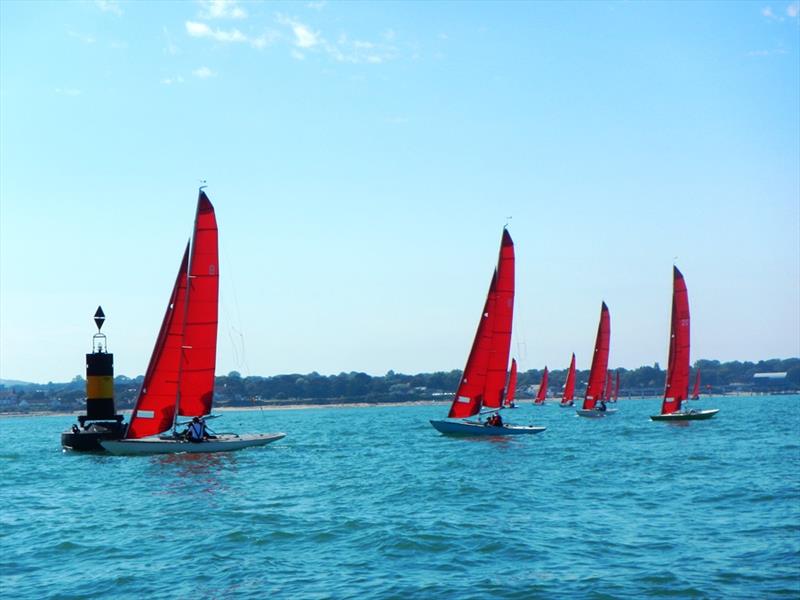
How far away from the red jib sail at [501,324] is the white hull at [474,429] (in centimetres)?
205

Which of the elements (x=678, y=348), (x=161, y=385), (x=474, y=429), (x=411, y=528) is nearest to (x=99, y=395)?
(x=161, y=385)

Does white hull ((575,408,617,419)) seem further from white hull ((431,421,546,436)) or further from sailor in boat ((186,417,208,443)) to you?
sailor in boat ((186,417,208,443))

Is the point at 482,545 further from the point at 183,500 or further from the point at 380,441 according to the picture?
the point at 380,441

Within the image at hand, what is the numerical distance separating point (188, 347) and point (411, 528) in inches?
978

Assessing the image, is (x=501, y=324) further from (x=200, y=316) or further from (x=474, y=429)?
(x=200, y=316)

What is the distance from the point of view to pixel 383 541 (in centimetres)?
2119

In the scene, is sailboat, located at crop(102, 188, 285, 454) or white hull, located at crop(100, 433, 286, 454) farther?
sailboat, located at crop(102, 188, 285, 454)

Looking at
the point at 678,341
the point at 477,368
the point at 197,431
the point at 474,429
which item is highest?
the point at 678,341

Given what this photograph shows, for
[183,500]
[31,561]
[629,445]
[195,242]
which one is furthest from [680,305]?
[31,561]

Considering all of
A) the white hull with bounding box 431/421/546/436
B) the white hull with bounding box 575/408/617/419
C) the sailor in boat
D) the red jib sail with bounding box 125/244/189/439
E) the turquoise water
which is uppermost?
the red jib sail with bounding box 125/244/189/439

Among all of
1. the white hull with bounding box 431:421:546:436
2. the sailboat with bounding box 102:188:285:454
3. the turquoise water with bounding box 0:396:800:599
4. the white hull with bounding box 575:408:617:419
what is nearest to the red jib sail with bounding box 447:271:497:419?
the white hull with bounding box 431:421:546:436

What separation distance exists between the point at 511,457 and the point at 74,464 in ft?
70.1

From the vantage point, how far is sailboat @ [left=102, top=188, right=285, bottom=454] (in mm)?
44188

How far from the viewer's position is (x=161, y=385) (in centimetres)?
4453
